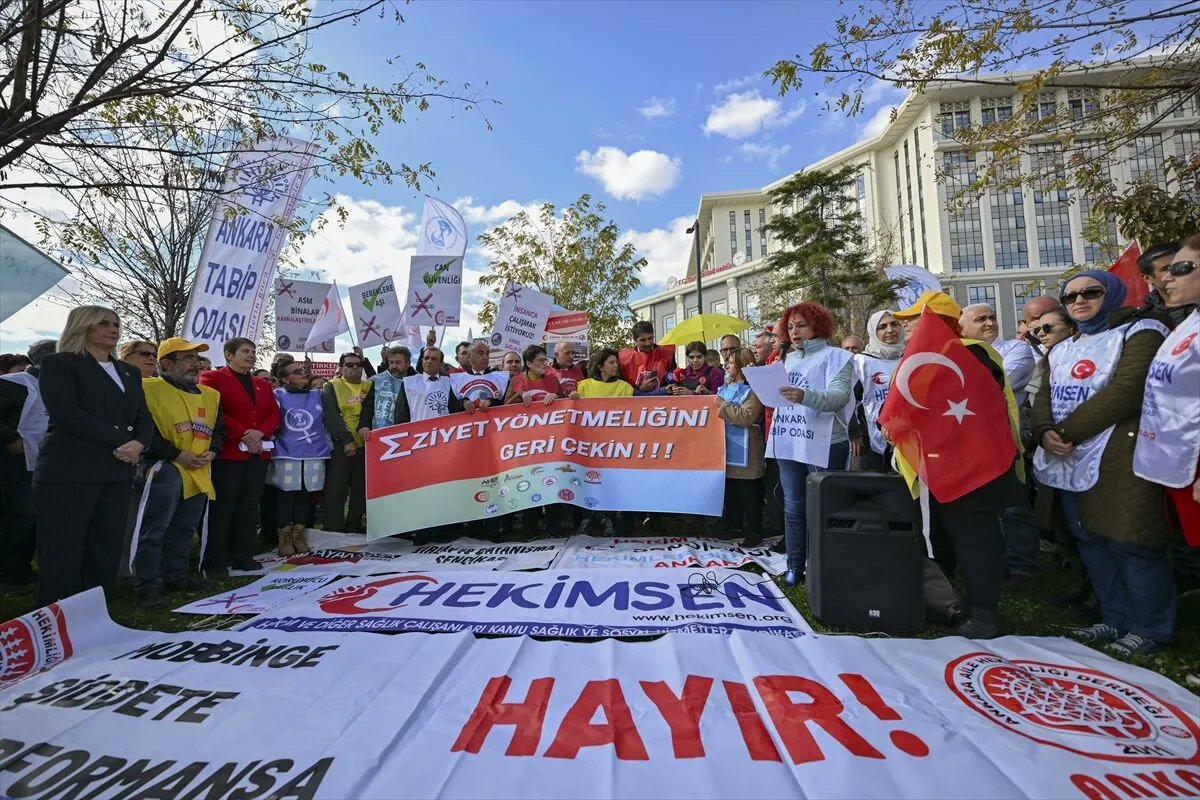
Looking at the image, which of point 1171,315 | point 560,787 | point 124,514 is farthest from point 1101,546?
point 124,514

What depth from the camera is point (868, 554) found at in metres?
3.25

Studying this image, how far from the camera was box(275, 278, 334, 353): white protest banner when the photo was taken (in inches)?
367

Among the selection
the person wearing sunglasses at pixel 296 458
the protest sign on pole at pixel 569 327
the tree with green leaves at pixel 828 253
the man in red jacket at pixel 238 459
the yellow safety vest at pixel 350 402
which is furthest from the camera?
the tree with green leaves at pixel 828 253

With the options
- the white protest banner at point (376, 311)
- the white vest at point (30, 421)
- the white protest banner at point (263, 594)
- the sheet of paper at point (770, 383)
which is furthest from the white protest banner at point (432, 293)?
the sheet of paper at point (770, 383)

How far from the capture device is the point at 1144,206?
5430mm

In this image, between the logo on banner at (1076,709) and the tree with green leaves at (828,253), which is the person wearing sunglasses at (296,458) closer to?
the logo on banner at (1076,709)

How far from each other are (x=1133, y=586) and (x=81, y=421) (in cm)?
608

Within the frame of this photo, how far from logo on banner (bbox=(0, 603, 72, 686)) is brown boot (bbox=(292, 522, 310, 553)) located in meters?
2.84

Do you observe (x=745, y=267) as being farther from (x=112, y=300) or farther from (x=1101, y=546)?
(x=1101, y=546)

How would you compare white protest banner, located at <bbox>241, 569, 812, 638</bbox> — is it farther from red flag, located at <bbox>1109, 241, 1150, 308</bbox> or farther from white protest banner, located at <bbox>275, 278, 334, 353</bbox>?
white protest banner, located at <bbox>275, 278, 334, 353</bbox>

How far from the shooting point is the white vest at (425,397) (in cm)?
660

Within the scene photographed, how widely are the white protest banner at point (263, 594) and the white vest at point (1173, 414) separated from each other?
516 centimetres

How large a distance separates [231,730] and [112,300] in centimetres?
1740

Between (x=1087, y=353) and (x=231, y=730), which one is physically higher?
(x=1087, y=353)
